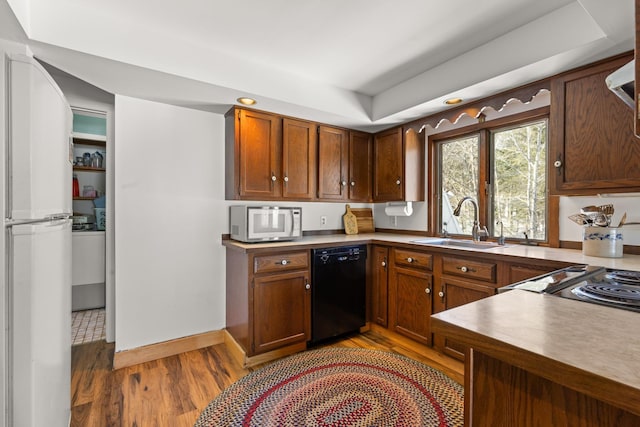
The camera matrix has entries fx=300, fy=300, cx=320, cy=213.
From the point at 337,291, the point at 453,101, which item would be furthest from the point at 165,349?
the point at 453,101

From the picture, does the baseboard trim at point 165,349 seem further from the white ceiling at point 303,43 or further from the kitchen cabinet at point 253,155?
the white ceiling at point 303,43

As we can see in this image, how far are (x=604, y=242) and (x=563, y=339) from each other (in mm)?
1615

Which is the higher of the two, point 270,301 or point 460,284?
point 460,284

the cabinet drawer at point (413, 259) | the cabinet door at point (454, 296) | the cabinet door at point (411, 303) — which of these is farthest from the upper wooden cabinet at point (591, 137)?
the cabinet door at point (411, 303)

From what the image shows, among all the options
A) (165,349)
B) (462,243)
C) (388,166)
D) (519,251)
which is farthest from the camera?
(388,166)

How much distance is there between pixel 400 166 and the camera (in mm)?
3066

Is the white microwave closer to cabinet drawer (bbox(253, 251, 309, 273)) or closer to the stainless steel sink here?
cabinet drawer (bbox(253, 251, 309, 273))

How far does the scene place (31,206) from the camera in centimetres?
99

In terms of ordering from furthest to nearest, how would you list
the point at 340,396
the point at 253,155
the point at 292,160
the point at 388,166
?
the point at 388,166 < the point at 292,160 < the point at 253,155 < the point at 340,396

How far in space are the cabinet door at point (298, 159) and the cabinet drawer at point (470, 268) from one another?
1.36 m

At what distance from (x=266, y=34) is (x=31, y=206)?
1.62 meters

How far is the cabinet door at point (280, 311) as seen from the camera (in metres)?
2.30

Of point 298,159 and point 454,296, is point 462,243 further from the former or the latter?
point 298,159

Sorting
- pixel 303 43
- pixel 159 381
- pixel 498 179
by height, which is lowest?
pixel 159 381
